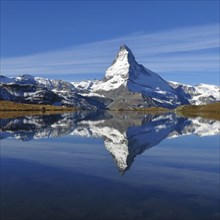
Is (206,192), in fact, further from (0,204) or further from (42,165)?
(42,165)

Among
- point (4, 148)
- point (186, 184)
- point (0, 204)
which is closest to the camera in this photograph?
point (0, 204)

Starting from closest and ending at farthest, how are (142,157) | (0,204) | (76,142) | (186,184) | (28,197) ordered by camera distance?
(0,204)
(28,197)
(186,184)
(142,157)
(76,142)

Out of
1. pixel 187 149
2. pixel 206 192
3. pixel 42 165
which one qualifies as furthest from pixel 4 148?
pixel 206 192

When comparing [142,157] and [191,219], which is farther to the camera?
[142,157]

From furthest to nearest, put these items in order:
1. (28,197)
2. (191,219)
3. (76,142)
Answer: (76,142) → (28,197) → (191,219)

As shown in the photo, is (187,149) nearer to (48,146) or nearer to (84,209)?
(48,146)

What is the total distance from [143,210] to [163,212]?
38.9 inches

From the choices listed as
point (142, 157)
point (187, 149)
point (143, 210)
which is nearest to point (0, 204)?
point (143, 210)

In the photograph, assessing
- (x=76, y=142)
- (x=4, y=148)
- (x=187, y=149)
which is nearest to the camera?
(x=4, y=148)

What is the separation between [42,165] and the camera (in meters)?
34.0

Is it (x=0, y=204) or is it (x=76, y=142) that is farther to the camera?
(x=76, y=142)

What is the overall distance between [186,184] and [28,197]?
10638 millimetres

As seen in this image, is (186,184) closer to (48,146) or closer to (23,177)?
(23,177)

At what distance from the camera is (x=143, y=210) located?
19.9 m
